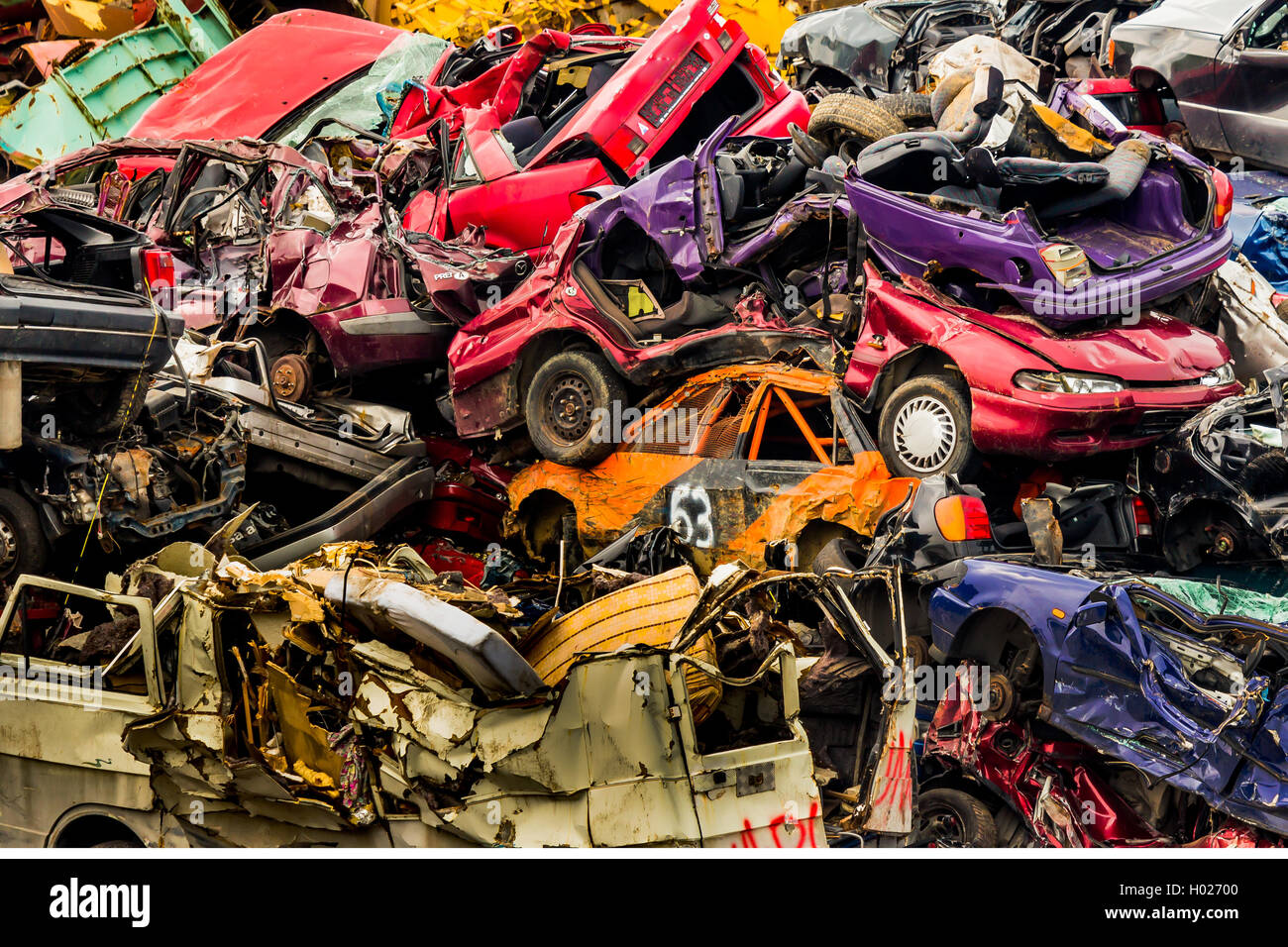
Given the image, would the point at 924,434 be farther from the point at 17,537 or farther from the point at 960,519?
the point at 17,537

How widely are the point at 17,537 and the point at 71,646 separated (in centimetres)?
172

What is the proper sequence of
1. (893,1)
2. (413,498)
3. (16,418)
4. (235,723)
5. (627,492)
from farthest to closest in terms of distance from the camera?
(893,1) < (413,498) < (627,492) < (16,418) < (235,723)

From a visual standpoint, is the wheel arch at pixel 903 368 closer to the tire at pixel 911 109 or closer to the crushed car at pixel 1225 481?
the crushed car at pixel 1225 481

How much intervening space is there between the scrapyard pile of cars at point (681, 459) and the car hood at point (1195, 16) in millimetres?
59

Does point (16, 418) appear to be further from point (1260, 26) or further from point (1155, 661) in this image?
point (1260, 26)

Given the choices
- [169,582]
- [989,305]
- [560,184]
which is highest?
[560,184]

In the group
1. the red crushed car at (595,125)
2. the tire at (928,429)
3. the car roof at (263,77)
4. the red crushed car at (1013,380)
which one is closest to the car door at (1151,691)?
the red crushed car at (1013,380)

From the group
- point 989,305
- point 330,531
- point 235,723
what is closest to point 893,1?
point 989,305

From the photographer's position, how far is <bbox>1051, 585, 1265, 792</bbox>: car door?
573cm

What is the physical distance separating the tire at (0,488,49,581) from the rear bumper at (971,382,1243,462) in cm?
577

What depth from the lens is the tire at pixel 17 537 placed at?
26.2 ft

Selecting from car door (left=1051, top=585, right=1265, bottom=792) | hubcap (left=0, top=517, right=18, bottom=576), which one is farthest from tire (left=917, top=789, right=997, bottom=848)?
hubcap (left=0, top=517, right=18, bottom=576)

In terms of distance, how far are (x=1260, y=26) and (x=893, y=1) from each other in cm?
482

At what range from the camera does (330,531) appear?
31.8 ft
